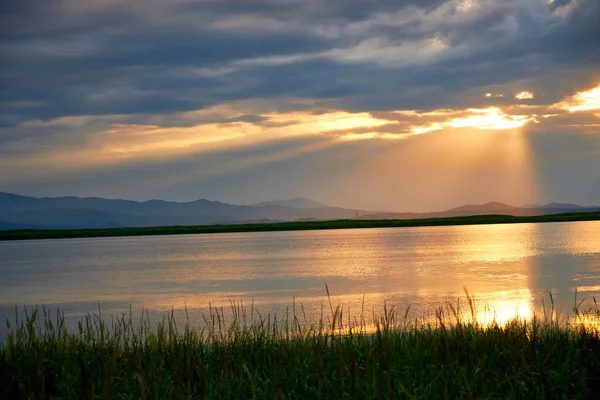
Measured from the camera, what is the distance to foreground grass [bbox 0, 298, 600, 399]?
820 cm

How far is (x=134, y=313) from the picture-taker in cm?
2272

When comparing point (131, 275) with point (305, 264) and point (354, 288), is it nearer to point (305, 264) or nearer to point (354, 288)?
point (305, 264)

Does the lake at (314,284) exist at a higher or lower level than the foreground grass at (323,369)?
lower

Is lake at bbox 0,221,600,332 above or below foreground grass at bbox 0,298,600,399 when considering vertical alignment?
below

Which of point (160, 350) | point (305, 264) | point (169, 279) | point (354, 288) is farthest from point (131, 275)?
point (160, 350)

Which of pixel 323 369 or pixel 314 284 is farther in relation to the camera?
pixel 314 284

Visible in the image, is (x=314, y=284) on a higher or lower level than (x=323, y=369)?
lower

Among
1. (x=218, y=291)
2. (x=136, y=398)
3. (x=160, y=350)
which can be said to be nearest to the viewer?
(x=136, y=398)

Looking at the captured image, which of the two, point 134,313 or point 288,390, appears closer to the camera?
point 288,390

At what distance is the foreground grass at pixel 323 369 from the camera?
26.9 feet

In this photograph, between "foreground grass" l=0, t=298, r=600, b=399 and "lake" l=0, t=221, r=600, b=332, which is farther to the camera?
"lake" l=0, t=221, r=600, b=332

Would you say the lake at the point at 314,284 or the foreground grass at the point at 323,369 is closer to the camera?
the foreground grass at the point at 323,369

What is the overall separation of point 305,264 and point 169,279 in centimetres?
1036

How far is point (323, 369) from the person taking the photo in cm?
955
